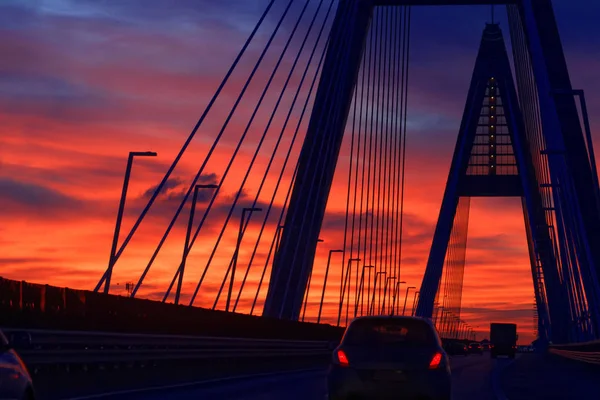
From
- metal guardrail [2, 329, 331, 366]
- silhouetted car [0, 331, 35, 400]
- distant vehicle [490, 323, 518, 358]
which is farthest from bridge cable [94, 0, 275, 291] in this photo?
distant vehicle [490, 323, 518, 358]

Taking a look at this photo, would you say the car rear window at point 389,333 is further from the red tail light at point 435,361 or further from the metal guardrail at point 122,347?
the metal guardrail at point 122,347

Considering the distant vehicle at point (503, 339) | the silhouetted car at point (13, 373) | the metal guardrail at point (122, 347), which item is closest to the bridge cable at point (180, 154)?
the metal guardrail at point (122, 347)

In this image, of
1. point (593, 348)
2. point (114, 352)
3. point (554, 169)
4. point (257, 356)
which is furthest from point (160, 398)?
point (554, 169)

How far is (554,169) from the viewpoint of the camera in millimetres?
50875

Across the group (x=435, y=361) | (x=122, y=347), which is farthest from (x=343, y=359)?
(x=122, y=347)

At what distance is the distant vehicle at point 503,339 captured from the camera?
97125 millimetres

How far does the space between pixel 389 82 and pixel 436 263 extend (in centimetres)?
3838

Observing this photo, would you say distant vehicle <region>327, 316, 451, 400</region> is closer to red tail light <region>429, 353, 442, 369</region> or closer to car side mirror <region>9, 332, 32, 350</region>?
red tail light <region>429, 353, 442, 369</region>

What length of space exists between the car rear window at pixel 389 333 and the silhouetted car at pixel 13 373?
583cm

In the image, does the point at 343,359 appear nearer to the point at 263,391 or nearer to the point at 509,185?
the point at 263,391

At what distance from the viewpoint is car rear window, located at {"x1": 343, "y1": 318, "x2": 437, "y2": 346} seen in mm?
15430

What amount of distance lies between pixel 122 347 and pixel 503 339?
79226mm

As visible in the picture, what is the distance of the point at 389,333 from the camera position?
52.0 feet

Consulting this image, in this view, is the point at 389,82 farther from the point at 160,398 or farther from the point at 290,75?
the point at 160,398
